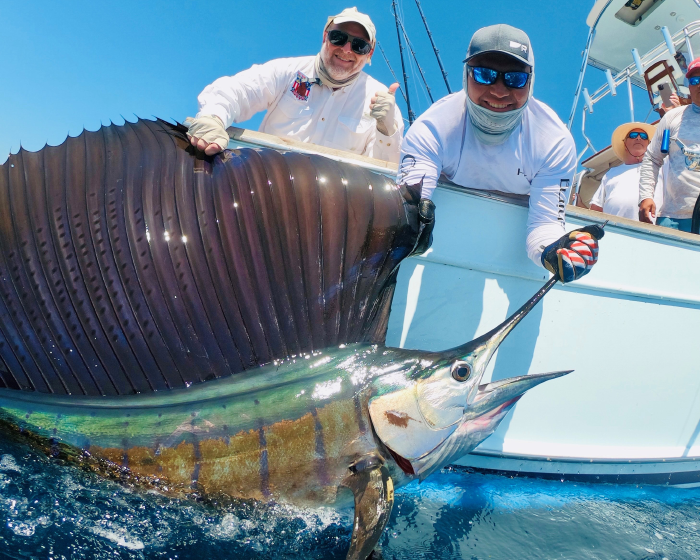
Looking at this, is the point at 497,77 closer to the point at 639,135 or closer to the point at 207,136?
the point at 207,136

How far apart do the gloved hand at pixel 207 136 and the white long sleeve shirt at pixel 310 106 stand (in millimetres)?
776

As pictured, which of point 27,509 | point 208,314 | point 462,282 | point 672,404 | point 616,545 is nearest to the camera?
point 27,509

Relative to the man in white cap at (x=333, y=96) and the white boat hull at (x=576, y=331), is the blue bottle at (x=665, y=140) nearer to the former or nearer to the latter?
the white boat hull at (x=576, y=331)

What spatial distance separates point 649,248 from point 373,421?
1.69 metres

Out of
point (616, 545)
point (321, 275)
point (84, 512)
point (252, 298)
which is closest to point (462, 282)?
point (321, 275)

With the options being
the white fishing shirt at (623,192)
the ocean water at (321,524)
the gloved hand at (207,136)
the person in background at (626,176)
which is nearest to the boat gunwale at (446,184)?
the gloved hand at (207,136)

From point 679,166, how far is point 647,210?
390 millimetres

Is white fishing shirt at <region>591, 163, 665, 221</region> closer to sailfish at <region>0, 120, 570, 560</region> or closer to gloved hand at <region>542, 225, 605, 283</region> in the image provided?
gloved hand at <region>542, 225, 605, 283</region>

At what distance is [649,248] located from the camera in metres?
2.33

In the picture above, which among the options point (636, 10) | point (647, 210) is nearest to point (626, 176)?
point (647, 210)

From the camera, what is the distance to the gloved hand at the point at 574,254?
1798mm

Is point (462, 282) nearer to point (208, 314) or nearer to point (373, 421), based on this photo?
point (373, 421)

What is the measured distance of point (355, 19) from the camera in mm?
2662

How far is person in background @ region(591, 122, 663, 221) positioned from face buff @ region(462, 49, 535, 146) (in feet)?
7.93
